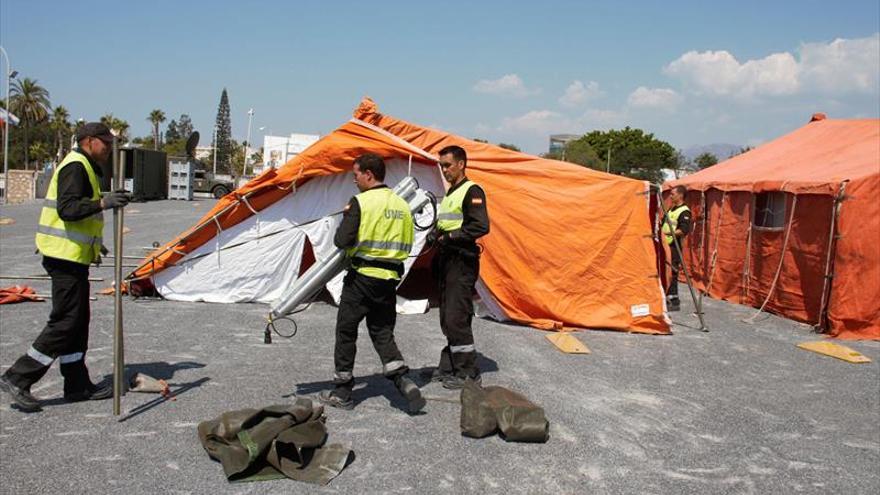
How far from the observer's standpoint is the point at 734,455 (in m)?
4.35

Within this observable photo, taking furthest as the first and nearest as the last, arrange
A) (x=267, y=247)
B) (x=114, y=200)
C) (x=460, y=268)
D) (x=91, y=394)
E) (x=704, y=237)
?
→ (x=704, y=237) → (x=267, y=247) → (x=460, y=268) → (x=91, y=394) → (x=114, y=200)

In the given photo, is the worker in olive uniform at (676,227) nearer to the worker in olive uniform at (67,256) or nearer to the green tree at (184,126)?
the worker in olive uniform at (67,256)

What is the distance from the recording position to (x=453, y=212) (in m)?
5.36

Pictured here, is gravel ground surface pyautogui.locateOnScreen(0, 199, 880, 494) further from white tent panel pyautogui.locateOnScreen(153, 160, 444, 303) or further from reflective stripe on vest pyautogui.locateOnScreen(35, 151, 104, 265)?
reflective stripe on vest pyautogui.locateOnScreen(35, 151, 104, 265)

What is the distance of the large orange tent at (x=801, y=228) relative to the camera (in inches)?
338

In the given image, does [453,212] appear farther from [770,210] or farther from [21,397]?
[770,210]

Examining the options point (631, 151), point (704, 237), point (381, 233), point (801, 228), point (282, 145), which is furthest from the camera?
point (631, 151)

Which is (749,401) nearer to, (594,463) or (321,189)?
(594,463)

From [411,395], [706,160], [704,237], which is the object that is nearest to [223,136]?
[706,160]

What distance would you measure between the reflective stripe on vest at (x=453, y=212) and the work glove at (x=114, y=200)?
2.35 m

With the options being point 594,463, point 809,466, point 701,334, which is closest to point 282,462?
point 594,463

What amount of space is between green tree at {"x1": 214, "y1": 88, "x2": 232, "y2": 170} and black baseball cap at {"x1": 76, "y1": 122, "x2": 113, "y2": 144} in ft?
260

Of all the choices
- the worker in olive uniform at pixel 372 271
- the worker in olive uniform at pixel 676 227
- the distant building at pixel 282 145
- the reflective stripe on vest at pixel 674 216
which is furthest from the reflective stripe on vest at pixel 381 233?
the distant building at pixel 282 145

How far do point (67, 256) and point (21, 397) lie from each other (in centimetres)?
98
